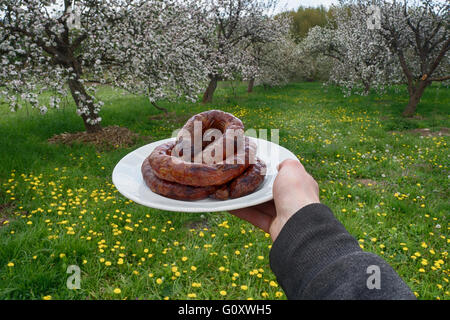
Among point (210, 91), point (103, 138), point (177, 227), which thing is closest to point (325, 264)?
point (177, 227)

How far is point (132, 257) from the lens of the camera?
3.71 metres

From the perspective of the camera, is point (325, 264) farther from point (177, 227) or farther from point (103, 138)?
point (103, 138)

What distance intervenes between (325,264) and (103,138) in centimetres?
820

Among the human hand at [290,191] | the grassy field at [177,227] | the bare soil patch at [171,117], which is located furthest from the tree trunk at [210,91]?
the human hand at [290,191]

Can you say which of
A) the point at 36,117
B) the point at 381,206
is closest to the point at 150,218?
the point at 381,206

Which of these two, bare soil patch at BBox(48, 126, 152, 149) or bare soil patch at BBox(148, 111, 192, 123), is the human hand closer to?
bare soil patch at BBox(48, 126, 152, 149)

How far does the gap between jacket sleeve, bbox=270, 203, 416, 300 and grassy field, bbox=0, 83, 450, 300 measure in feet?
5.80

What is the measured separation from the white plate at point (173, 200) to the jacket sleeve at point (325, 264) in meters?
0.35

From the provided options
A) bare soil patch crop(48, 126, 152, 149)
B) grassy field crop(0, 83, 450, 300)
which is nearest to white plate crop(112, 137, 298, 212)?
grassy field crop(0, 83, 450, 300)

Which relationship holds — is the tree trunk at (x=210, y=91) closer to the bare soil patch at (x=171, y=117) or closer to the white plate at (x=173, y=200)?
the bare soil patch at (x=171, y=117)

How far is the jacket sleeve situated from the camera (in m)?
1.20

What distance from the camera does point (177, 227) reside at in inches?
175

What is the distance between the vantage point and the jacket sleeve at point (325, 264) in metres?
1.20
